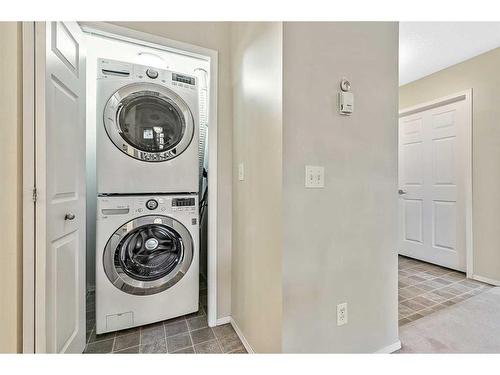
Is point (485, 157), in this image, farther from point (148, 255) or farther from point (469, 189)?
point (148, 255)

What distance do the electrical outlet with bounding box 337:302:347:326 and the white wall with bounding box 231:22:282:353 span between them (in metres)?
0.36

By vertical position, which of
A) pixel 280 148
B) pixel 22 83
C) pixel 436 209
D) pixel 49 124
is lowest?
pixel 436 209

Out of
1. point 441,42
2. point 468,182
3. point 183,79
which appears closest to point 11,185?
point 183,79

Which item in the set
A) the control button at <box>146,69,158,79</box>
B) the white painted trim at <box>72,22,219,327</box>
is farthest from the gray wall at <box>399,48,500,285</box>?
the control button at <box>146,69,158,79</box>

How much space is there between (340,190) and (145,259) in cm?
144

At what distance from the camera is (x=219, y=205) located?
5.91 ft

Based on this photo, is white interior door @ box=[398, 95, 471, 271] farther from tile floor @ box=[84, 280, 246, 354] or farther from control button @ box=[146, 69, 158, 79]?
control button @ box=[146, 69, 158, 79]

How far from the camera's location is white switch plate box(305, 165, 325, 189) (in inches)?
46.0

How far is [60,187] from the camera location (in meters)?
1.19

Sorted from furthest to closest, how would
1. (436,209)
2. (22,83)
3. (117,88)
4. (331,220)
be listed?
(436,209) → (117,88) → (331,220) → (22,83)
